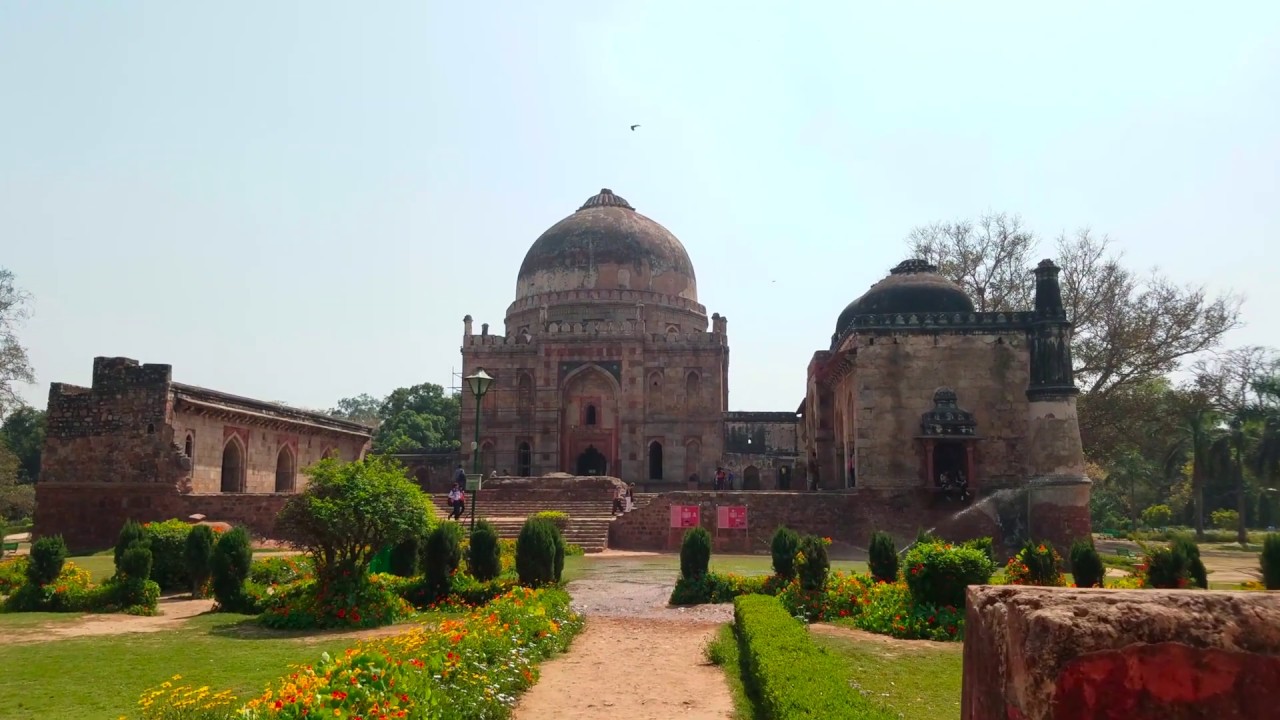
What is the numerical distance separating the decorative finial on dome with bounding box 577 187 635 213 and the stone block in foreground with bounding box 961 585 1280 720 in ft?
127

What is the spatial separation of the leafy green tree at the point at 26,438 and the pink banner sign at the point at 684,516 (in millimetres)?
34890

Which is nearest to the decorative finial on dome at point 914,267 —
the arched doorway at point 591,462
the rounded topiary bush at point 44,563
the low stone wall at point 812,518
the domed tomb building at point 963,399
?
the domed tomb building at point 963,399

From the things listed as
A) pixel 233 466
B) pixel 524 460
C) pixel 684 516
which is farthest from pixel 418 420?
pixel 684 516

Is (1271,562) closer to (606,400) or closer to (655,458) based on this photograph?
(655,458)

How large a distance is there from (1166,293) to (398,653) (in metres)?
26.1

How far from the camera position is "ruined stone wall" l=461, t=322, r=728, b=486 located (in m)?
33.8

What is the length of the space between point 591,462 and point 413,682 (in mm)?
29647

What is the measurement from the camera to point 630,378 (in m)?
34.1

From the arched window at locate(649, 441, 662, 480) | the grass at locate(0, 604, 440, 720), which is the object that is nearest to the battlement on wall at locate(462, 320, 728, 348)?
the arched window at locate(649, 441, 662, 480)

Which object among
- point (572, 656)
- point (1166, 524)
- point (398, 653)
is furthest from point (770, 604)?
point (1166, 524)

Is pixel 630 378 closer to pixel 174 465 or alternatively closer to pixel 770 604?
pixel 174 465

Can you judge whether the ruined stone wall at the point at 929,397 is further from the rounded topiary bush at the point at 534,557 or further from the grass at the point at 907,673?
the grass at the point at 907,673

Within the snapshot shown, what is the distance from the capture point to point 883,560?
40.3ft

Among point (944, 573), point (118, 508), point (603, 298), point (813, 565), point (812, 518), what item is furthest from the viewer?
point (603, 298)
